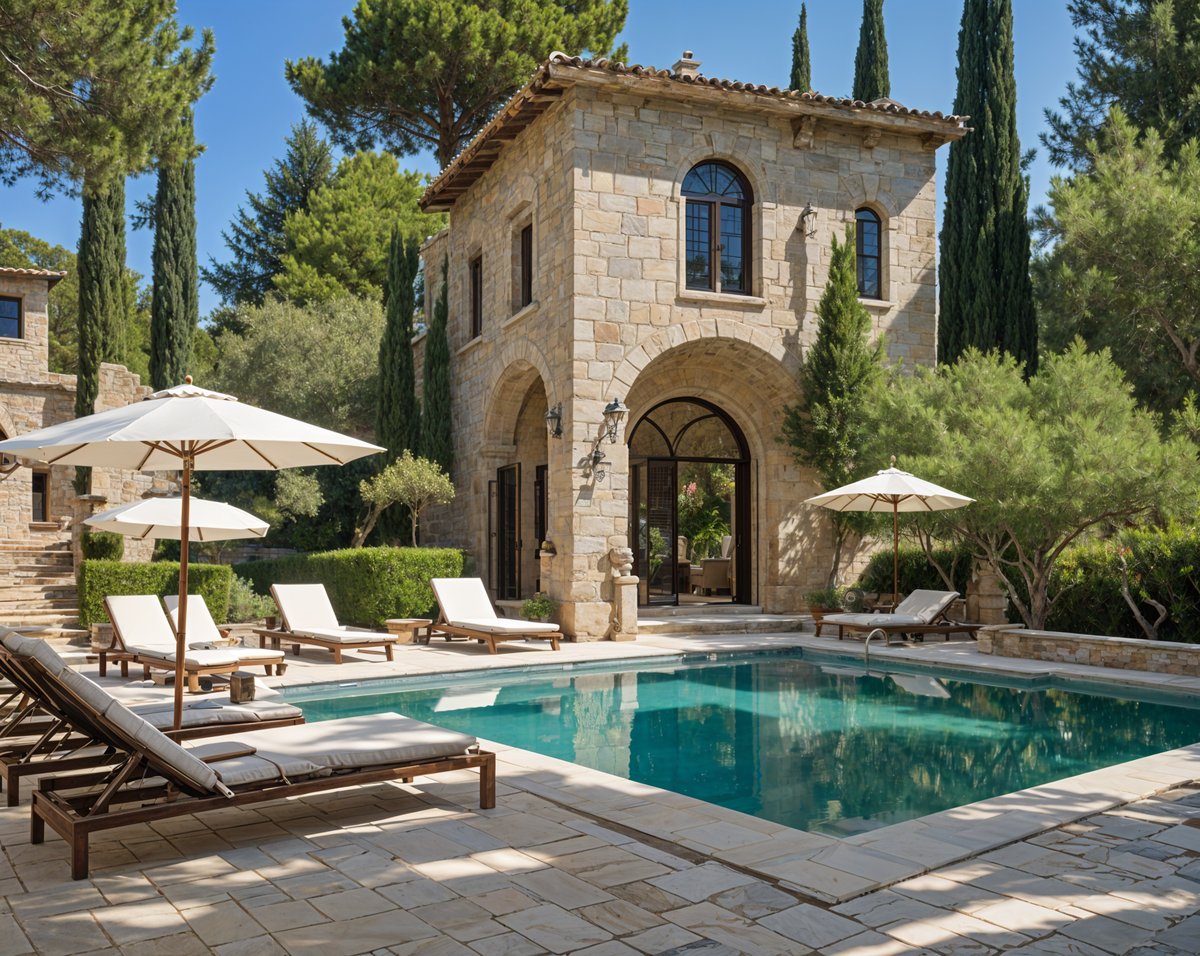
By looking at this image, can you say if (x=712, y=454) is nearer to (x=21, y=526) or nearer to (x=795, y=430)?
(x=795, y=430)

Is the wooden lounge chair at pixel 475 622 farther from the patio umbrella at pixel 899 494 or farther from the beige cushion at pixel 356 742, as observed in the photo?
the beige cushion at pixel 356 742

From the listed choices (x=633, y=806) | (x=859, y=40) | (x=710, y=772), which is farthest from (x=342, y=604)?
(x=859, y=40)

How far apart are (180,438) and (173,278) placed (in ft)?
65.4

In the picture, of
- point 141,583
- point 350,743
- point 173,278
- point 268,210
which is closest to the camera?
point 350,743

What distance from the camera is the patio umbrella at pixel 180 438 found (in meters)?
5.33

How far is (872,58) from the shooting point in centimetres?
2441

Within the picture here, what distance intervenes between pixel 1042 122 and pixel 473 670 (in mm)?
19463

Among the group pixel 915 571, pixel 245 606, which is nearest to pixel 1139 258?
pixel 915 571

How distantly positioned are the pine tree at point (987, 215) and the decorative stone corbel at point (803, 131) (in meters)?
5.71

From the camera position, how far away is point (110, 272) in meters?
22.9

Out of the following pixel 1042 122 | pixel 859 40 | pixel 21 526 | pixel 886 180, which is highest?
pixel 859 40

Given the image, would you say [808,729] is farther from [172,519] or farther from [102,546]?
[102,546]

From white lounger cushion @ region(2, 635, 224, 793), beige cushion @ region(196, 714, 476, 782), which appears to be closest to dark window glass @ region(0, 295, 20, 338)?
beige cushion @ region(196, 714, 476, 782)

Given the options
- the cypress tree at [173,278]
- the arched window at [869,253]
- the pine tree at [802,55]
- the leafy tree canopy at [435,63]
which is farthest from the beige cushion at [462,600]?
the pine tree at [802,55]
